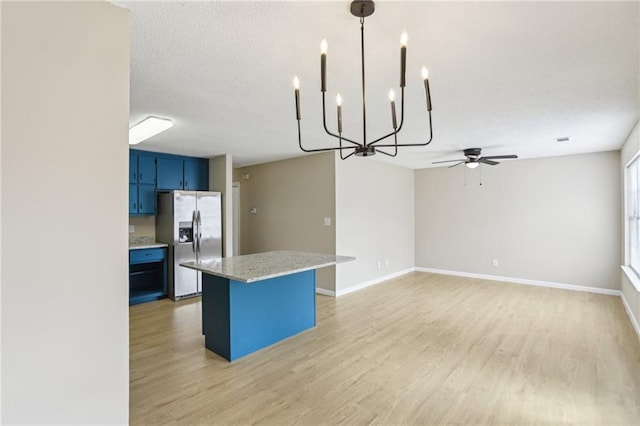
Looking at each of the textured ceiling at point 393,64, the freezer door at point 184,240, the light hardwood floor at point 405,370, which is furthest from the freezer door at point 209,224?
the textured ceiling at point 393,64

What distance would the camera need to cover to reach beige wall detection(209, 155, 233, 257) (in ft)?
18.2

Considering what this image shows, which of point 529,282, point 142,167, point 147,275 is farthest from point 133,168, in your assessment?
point 529,282

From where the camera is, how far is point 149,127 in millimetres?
3502

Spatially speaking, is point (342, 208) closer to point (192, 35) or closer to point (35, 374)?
point (192, 35)

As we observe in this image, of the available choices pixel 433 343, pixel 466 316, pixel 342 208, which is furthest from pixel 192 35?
pixel 466 316

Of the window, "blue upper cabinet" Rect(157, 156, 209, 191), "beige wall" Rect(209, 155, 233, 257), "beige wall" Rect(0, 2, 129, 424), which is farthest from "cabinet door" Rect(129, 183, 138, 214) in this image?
the window

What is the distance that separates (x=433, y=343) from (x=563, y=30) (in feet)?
9.39

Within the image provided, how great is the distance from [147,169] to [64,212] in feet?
13.5

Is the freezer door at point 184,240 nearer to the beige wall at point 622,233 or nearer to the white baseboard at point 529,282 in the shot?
the white baseboard at point 529,282

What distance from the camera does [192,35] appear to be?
179cm

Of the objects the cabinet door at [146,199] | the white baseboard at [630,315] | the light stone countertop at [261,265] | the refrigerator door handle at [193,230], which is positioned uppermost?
the cabinet door at [146,199]

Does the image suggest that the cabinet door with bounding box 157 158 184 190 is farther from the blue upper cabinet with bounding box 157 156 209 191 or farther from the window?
the window

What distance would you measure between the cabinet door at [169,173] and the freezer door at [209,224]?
547 mm

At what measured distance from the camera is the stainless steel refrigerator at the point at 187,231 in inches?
200
